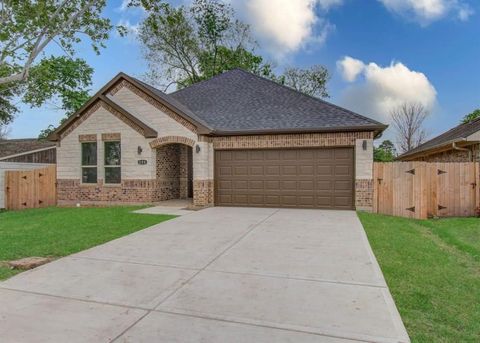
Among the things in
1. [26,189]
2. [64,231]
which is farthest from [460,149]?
[26,189]

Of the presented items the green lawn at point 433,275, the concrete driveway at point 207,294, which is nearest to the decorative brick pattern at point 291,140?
the green lawn at point 433,275

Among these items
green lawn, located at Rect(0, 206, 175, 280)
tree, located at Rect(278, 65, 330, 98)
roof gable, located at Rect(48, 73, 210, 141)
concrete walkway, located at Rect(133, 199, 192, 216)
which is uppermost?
tree, located at Rect(278, 65, 330, 98)

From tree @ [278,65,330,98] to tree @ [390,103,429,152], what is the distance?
8846mm

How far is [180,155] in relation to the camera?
51.4 ft

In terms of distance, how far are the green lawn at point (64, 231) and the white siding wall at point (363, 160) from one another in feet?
22.4

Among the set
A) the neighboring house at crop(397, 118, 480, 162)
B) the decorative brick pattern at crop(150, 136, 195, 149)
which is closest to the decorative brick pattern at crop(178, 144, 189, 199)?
the decorative brick pattern at crop(150, 136, 195, 149)

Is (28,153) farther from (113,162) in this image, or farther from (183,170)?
(183,170)

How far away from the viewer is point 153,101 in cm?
1367

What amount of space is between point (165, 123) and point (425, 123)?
97.8 ft

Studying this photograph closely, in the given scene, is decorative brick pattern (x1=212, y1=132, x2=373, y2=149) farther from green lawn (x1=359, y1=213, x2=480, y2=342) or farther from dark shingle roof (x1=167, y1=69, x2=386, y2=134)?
green lawn (x1=359, y1=213, x2=480, y2=342)

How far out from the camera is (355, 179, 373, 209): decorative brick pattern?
1174cm

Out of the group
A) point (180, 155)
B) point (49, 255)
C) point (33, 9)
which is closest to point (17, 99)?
point (180, 155)

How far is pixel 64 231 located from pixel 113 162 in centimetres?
599

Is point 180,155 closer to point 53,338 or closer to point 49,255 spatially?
point 49,255
